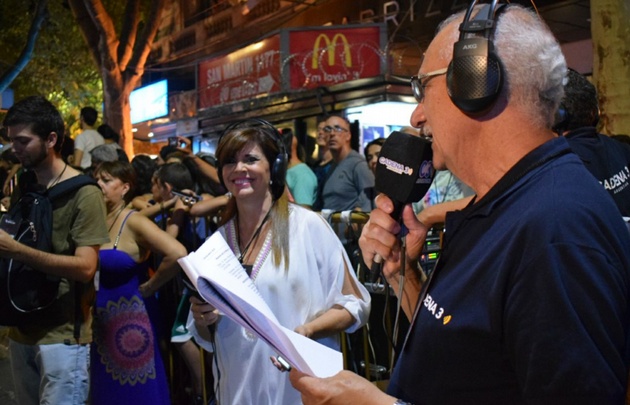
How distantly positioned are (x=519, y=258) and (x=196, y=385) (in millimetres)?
4823

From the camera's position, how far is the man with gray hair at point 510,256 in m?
1.32

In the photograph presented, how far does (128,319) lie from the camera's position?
5.00m

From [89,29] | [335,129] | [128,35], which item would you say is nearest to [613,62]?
[335,129]

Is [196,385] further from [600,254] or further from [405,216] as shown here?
[600,254]

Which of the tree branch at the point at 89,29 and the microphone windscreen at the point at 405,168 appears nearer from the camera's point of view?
the microphone windscreen at the point at 405,168

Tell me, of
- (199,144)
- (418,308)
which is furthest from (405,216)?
(199,144)

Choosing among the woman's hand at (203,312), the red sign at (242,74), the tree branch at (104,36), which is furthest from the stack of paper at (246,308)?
the tree branch at (104,36)

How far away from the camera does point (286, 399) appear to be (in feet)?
10.9

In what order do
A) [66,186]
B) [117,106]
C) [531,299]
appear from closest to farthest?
[531,299], [66,186], [117,106]

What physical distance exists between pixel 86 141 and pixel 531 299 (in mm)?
10059

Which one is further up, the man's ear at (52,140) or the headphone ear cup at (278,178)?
the man's ear at (52,140)

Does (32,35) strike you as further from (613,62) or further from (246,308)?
(246,308)

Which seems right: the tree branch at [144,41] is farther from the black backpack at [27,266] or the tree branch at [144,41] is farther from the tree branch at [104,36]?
the black backpack at [27,266]

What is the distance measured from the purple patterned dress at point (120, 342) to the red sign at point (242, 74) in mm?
9291
